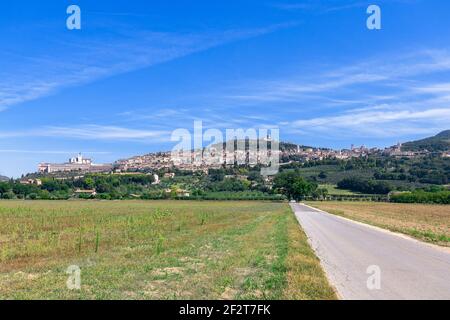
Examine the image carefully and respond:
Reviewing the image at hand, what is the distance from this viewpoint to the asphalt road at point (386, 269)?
11812 millimetres

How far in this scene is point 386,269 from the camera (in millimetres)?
15797

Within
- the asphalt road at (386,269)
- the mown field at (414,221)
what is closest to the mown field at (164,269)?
the asphalt road at (386,269)

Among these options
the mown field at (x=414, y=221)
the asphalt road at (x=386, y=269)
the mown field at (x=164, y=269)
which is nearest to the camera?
the mown field at (x=164, y=269)

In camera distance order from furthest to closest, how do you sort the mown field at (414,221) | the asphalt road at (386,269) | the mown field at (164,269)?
1. the mown field at (414,221)
2. the asphalt road at (386,269)
3. the mown field at (164,269)

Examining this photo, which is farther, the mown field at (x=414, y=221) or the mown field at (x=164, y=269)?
the mown field at (x=414, y=221)

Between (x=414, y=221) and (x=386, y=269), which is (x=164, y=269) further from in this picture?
(x=414, y=221)

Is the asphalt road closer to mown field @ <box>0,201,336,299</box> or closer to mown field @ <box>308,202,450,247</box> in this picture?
mown field @ <box>0,201,336,299</box>

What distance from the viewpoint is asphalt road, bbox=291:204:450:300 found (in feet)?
38.8

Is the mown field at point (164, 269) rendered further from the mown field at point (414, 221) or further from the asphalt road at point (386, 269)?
the mown field at point (414, 221)

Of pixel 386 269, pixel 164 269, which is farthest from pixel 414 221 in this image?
pixel 164 269

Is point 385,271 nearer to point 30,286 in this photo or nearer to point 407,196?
point 30,286

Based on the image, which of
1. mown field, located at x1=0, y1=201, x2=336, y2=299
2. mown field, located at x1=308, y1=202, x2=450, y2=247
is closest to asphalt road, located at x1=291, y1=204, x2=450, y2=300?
mown field, located at x1=0, y1=201, x2=336, y2=299

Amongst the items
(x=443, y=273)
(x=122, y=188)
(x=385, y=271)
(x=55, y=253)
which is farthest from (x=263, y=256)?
(x=122, y=188)
